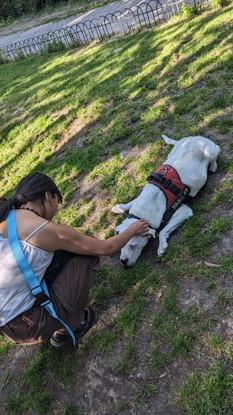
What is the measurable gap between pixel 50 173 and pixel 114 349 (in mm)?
3474

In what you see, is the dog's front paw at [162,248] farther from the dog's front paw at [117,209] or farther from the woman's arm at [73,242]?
the dog's front paw at [117,209]

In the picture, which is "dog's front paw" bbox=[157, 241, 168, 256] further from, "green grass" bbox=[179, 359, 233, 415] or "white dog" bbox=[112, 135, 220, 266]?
"green grass" bbox=[179, 359, 233, 415]

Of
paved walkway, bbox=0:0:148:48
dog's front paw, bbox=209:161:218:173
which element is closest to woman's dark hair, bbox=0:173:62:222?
dog's front paw, bbox=209:161:218:173

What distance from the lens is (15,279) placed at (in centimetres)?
326

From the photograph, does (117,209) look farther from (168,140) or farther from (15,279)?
(15,279)

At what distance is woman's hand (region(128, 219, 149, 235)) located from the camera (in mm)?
3929

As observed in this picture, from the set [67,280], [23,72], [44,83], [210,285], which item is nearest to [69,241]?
[67,280]

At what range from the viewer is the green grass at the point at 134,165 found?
3430 mm

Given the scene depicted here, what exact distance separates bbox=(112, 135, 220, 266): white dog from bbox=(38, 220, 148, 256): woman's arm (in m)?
0.44

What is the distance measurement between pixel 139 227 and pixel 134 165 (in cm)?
174

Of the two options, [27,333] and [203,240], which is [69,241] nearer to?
[27,333]

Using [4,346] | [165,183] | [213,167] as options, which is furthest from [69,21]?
[4,346]

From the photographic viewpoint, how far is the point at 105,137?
657 centimetres

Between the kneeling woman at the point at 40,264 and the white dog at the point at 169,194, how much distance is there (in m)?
0.54
